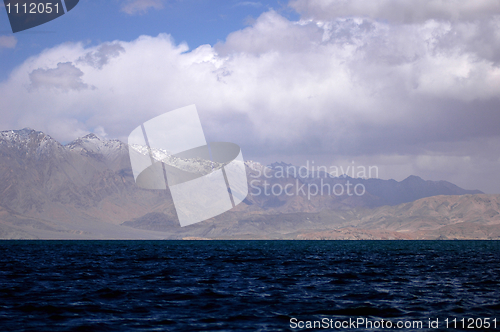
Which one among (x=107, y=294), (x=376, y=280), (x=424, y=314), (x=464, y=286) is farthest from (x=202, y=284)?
(x=464, y=286)

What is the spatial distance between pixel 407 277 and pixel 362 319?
101 ft

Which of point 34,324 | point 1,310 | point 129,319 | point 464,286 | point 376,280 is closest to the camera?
point 34,324

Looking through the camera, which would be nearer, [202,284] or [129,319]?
[129,319]

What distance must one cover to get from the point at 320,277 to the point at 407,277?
37.1ft

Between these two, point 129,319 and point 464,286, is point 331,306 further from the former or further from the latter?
point 464,286

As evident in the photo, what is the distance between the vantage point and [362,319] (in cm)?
3141

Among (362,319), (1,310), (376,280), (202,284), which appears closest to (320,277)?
(376,280)

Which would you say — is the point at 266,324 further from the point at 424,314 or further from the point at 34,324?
the point at 34,324

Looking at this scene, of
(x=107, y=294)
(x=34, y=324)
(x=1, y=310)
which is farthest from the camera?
(x=107, y=294)

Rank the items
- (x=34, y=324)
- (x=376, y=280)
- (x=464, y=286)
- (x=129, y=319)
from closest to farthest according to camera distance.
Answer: (x=34, y=324)
(x=129, y=319)
(x=464, y=286)
(x=376, y=280)

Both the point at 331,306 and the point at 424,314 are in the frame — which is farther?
the point at 331,306

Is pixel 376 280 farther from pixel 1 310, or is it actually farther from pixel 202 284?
pixel 1 310

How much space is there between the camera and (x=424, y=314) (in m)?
33.1

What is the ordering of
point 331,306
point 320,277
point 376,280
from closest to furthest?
point 331,306, point 376,280, point 320,277
